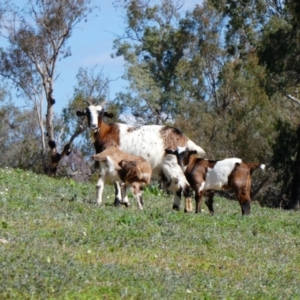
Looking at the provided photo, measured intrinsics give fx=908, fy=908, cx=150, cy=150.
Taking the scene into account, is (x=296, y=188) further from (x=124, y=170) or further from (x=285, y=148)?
(x=124, y=170)

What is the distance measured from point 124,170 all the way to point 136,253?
17.6ft

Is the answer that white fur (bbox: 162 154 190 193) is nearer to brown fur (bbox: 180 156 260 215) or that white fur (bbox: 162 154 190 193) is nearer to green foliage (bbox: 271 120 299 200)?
brown fur (bbox: 180 156 260 215)

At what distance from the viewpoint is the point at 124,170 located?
16.8m

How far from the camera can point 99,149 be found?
1830 centimetres

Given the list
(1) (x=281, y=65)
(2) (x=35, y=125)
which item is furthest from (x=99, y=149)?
(2) (x=35, y=125)

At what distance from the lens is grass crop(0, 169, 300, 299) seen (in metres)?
8.95

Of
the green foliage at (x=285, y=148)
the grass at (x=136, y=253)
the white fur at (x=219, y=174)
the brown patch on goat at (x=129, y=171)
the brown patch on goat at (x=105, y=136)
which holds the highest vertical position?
the green foliage at (x=285, y=148)

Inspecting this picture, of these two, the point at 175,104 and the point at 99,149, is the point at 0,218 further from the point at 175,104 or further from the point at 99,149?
the point at 175,104

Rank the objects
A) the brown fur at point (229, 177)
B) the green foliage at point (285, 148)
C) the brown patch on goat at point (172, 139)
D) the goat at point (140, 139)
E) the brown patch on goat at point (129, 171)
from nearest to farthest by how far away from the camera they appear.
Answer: the brown patch on goat at point (129, 171) → the goat at point (140, 139) → the brown patch on goat at point (172, 139) → the brown fur at point (229, 177) → the green foliage at point (285, 148)

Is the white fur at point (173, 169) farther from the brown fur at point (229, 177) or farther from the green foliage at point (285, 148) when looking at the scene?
the green foliage at point (285, 148)

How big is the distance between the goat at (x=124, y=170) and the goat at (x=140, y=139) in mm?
1030

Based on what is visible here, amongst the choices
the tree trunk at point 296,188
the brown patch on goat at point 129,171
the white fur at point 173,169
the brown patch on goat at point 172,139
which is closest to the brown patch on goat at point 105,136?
the brown patch on goat at point 172,139

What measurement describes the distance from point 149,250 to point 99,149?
6.58 meters

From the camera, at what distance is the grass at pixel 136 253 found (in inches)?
352
